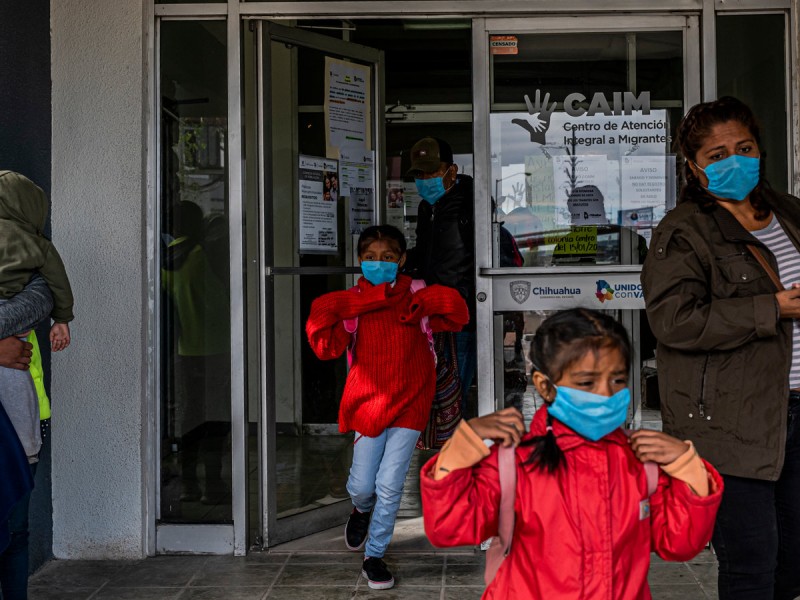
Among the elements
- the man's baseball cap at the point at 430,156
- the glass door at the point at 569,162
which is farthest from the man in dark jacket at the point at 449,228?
the glass door at the point at 569,162

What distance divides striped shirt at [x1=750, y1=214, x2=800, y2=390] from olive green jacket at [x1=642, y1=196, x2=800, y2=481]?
0.02m

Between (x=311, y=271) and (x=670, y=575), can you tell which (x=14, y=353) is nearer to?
(x=311, y=271)

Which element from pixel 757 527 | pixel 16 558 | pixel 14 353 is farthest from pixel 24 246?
pixel 757 527

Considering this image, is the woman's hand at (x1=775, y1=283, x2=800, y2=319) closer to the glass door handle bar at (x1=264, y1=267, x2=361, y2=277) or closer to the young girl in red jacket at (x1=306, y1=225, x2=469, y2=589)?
the young girl in red jacket at (x1=306, y1=225, x2=469, y2=589)

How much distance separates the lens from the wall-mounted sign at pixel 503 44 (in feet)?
15.8

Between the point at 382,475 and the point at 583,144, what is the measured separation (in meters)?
1.84

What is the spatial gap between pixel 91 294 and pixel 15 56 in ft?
3.66

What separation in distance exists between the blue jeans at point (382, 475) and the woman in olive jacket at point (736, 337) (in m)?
1.64

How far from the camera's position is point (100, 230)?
15.4 feet

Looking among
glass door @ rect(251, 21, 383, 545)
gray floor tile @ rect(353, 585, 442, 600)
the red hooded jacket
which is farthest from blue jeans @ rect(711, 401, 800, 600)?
glass door @ rect(251, 21, 383, 545)

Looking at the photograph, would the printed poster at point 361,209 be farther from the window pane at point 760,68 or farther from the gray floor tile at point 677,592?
the gray floor tile at point 677,592

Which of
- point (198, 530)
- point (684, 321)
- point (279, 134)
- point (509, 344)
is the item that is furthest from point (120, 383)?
point (684, 321)

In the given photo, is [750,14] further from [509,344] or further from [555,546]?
[555,546]

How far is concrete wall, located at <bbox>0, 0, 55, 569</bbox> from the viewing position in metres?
4.30
